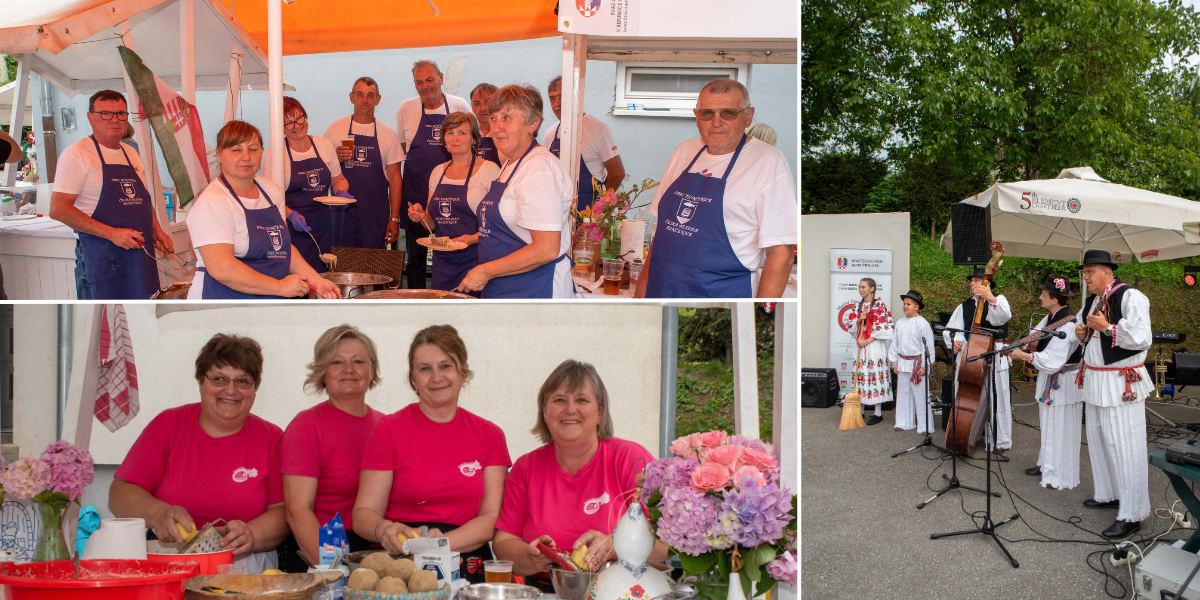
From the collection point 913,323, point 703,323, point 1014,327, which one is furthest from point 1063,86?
point 703,323

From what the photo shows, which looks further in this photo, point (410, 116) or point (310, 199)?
point (410, 116)

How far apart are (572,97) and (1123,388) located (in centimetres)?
448

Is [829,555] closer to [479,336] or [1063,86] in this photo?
[479,336]

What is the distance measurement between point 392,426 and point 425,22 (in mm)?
2900

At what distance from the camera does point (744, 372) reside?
2.16m

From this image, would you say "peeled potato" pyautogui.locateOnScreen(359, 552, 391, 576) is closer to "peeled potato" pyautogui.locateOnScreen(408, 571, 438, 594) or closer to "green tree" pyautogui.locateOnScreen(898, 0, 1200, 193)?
"peeled potato" pyautogui.locateOnScreen(408, 571, 438, 594)

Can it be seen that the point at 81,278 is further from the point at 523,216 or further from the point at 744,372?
the point at 744,372

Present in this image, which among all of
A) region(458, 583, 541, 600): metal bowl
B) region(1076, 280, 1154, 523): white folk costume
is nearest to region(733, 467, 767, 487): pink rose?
region(458, 583, 541, 600): metal bowl

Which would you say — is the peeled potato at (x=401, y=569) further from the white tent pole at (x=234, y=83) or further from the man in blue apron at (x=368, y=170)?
the man in blue apron at (x=368, y=170)

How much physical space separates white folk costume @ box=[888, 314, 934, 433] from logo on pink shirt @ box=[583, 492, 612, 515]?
6.99m

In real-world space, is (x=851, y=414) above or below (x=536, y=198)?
below

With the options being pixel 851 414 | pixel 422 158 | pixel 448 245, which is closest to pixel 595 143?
pixel 422 158

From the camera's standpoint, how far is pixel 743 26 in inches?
111

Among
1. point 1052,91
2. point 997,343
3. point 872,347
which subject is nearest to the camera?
point 997,343
